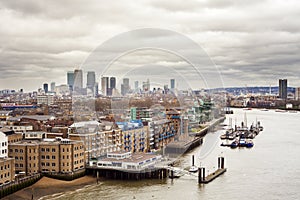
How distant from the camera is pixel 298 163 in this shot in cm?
859

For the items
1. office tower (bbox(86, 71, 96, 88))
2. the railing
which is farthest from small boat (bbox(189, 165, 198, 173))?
office tower (bbox(86, 71, 96, 88))

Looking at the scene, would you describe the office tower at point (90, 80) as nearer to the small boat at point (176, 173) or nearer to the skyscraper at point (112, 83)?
the skyscraper at point (112, 83)

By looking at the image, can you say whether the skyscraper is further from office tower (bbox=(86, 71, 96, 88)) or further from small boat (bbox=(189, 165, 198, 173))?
small boat (bbox=(189, 165, 198, 173))

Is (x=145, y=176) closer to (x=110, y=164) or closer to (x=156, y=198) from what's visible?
(x=110, y=164)

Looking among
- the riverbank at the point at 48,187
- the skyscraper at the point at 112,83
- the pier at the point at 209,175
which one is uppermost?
the skyscraper at the point at 112,83

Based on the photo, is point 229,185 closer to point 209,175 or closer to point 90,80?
point 209,175

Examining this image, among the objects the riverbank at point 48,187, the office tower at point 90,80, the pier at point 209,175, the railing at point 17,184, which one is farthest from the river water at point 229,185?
the office tower at point 90,80

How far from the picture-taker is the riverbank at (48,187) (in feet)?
20.1

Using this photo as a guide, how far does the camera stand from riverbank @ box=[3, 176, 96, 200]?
611 cm

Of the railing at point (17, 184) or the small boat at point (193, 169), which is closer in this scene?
the railing at point (17, 184)

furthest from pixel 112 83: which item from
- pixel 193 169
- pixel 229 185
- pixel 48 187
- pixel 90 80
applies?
pixel 229 185

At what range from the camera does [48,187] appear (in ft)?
21.7

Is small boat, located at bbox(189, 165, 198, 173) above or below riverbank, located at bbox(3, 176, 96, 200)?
above

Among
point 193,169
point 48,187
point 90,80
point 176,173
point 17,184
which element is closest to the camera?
point 17,184
